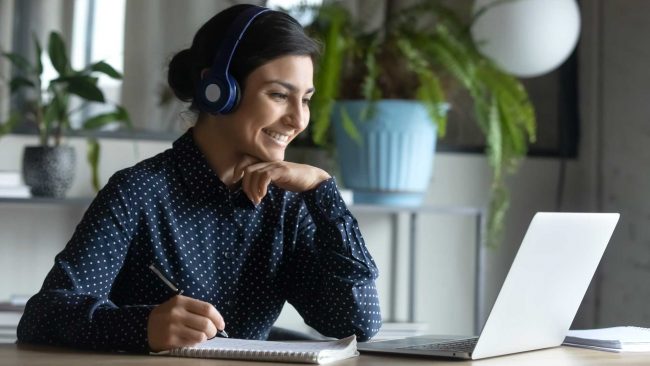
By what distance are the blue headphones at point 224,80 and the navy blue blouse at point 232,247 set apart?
9 cm

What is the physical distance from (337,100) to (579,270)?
4.99 feet

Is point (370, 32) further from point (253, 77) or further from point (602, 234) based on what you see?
point (602, 234)

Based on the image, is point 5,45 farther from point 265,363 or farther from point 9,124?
point 265,363

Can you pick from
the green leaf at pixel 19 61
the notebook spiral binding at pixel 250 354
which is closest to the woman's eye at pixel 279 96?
the notebook spiral binding at pixel 250 354

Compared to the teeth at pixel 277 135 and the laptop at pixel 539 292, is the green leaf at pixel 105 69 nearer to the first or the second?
the teeth at pixel 277 135

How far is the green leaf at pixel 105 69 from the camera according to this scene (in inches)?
102

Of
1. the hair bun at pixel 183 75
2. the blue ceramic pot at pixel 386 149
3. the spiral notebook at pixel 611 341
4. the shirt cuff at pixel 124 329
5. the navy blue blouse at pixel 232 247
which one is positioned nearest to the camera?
the shirt cuff at pixel 124 329

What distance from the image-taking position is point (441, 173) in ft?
10.4

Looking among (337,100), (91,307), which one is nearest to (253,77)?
(91,307)

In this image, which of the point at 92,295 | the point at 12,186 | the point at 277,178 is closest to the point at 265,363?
the point at 92,295

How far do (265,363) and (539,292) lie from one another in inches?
14.0

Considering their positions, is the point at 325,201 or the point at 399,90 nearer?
the point at 325,201

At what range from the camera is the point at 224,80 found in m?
1.62

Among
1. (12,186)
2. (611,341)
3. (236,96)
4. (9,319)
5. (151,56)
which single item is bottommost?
(9,319)
